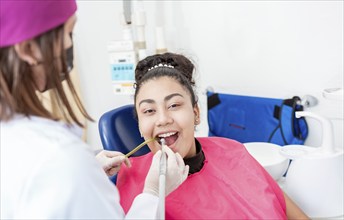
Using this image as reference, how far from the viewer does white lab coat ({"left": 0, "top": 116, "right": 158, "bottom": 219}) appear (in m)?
0.57

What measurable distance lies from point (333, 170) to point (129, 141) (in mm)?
809

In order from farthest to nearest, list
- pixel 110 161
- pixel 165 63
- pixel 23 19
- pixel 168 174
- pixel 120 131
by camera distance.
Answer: pixel 120 131, pixel 165 63, pixel 110 161, pixel 168 174, pixel 23 19

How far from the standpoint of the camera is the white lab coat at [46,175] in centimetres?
57

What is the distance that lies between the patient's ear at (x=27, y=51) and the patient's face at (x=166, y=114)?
0.63 meters

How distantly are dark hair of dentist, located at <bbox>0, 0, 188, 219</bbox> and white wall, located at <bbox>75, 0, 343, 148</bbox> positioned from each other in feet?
4.00

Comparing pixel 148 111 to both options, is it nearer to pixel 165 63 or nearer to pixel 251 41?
pixel 165 63

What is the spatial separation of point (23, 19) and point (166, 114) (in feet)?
2.27

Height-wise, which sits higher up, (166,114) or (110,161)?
(166,114)

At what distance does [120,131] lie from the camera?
1.46 metres

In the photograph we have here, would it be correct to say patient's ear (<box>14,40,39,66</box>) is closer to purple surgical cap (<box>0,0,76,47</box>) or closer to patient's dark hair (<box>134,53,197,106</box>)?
purple surgical cap (<box>0,0,76,47</box>)

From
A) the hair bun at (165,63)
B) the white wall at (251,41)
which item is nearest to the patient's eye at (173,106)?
the hair bun at (165,63)

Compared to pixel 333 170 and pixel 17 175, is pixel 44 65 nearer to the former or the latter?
pixel 17 175

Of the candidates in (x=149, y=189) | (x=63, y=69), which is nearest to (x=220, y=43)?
(x=149, y=189)

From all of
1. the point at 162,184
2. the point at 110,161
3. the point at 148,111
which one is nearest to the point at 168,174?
the point at 162,184
